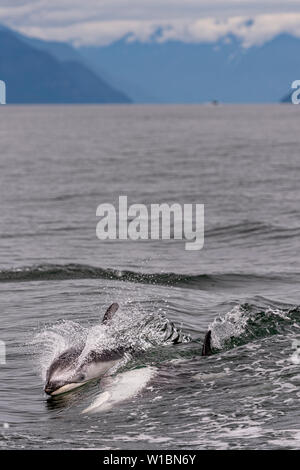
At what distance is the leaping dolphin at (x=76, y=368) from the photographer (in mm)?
19172

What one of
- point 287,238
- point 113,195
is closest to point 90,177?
point 113,195

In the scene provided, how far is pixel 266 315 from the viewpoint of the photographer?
25.0 meters

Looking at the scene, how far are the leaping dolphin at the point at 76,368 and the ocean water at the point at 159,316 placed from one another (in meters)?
0.26

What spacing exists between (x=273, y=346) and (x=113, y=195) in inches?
1604

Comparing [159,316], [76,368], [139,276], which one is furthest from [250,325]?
[139,276]

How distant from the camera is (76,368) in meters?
19.6

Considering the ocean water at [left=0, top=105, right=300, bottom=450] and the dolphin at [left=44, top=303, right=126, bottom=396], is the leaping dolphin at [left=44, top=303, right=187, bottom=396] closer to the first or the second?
the dolphin at [left=44, top=303, right=126, bottom=396]

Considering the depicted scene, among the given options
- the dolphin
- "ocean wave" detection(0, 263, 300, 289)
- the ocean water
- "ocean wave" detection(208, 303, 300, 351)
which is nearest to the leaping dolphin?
the dolphin

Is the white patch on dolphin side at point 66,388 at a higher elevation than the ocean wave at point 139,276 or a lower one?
lower

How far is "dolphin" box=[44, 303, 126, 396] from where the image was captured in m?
19.2

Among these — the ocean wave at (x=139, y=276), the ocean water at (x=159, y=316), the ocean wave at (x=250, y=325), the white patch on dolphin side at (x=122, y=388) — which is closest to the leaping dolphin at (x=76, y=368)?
Answer: the ocean water at (x=159, y=316)

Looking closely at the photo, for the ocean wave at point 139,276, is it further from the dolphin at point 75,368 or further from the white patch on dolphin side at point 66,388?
the white patch on dolphin side at point 66,388

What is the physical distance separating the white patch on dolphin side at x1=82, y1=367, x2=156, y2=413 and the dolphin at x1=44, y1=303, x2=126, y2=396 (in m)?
0.71
